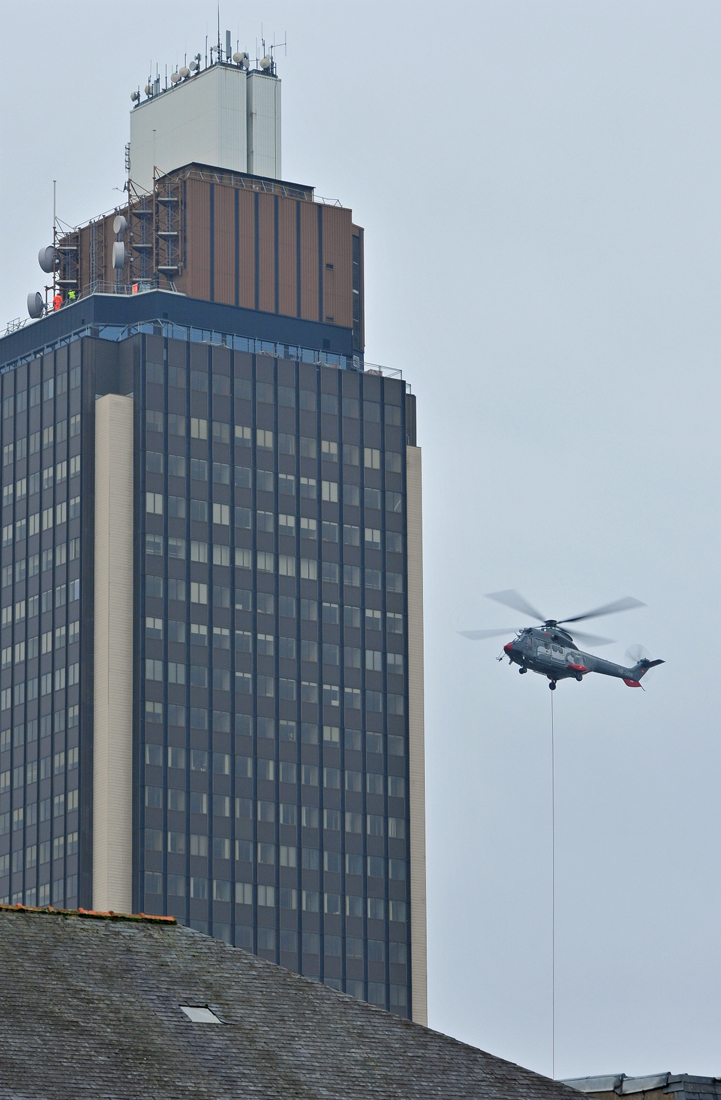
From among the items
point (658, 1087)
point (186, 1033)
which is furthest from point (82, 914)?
point (658, 1087)

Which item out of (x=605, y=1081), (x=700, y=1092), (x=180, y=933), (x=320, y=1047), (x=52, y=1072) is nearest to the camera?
(x=52, y=1072)

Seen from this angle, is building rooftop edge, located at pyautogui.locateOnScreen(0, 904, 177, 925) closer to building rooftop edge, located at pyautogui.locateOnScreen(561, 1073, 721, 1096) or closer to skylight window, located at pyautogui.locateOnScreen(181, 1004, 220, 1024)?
skylight window, located at pyautogui.locateOnScreen(181, 1004, 220, 1024)

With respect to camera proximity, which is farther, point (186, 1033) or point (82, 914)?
point (82, 914)

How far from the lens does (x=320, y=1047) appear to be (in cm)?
5550

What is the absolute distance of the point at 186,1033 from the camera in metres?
53.9

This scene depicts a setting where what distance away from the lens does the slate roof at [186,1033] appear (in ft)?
169

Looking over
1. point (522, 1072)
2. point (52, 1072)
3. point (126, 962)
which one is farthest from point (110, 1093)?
point (522, 1072)

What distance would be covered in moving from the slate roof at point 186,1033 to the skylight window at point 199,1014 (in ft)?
0.46

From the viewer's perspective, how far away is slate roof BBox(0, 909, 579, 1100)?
51.4 metres

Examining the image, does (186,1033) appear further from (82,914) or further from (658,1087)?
(658,1087)

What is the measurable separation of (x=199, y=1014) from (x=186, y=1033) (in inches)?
50.2

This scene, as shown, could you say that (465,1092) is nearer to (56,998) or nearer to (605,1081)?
(56,998)

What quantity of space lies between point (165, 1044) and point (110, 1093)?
2.83 m

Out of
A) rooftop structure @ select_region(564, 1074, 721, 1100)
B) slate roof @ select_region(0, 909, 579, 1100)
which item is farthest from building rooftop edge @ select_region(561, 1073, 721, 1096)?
slate roof @ select_region(0, 909, 579, 1100)
